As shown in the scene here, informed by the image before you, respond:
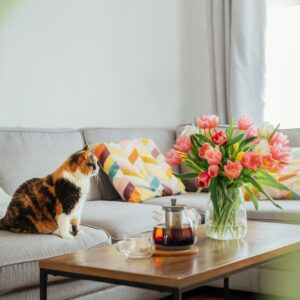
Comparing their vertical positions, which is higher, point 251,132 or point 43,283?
point 251,132

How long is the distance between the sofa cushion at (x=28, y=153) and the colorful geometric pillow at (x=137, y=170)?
8.3 inches

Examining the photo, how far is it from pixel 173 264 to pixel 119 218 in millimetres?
877

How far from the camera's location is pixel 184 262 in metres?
1.96

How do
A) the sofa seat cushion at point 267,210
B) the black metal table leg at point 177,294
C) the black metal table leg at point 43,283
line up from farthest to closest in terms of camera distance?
the sofa seat cushion at point 267,210 < the black metal table leg at point 43,283 < the black metal table leg at point 177,294

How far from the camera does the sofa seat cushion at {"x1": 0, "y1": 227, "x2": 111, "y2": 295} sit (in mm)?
2174

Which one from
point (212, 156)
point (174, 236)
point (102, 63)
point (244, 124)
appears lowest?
point (174, 236)

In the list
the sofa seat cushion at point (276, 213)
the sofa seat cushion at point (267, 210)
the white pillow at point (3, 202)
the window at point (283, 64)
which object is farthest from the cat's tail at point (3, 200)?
the window at point (283, 64)

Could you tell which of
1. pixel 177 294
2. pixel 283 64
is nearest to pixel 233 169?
pixel 177 294

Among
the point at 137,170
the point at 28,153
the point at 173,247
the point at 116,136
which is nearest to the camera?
the point at 173,247

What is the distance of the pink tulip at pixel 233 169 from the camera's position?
2236 mm

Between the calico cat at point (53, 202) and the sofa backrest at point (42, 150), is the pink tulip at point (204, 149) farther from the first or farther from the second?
the sofa backrest at point (42, 150)

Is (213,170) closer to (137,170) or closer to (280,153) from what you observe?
(280,153)

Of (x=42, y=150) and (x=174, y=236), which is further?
(x=42, y=150)

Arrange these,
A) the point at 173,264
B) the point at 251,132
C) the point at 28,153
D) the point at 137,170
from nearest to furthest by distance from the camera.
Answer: the point at 173,264 < the point at 251,132 < the point at 28,153 < the point at 137,170
